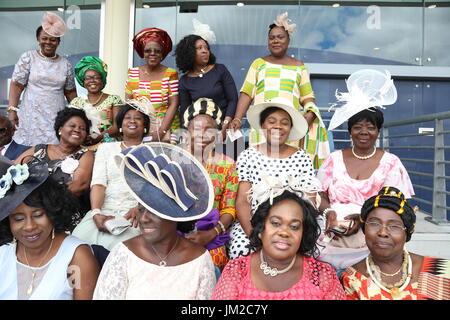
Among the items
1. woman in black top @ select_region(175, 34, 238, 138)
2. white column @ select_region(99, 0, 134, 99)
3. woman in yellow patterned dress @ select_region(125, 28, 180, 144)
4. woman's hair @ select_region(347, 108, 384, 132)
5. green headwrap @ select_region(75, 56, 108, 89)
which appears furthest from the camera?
white column @ select_region(99, 0, 134, 99)

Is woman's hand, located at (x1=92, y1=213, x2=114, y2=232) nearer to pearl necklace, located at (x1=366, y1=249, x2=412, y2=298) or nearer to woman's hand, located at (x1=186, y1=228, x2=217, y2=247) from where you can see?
woman's hand, located at (x1=186, y1=228, x2=217, y2=247)

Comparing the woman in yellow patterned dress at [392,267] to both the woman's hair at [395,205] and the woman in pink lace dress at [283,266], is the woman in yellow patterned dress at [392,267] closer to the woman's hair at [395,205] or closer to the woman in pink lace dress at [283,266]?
the woman's hair at [395,205]

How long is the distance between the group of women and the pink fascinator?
0.05 ft

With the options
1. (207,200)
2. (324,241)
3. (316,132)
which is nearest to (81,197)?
(207,200)

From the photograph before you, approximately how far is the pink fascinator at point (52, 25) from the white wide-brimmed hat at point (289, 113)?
2155 millimetres

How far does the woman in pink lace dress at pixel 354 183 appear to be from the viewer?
112 inches

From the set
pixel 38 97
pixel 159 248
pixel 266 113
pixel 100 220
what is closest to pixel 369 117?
pixel 266 113

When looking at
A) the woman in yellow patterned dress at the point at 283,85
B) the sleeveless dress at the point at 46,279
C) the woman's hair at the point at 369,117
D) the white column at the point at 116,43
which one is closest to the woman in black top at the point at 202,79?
the woman in yellow patterned dress at the point at 283,85

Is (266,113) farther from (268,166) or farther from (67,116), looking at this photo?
(67,116)

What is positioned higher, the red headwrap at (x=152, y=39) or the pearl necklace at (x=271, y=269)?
the red headwrap at (x=152, y=39)

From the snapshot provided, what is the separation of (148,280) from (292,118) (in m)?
1.65

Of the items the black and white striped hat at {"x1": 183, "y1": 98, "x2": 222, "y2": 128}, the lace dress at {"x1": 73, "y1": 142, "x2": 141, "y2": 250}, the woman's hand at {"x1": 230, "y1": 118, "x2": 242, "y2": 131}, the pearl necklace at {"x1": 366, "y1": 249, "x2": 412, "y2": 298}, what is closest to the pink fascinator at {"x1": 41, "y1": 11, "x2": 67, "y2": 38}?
the lace dress at {"x1": 73, "y1": 142, "x2": 141, "y2": 250}

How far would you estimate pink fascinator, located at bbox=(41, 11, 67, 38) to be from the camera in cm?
434

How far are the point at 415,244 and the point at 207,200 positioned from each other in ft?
8.20
